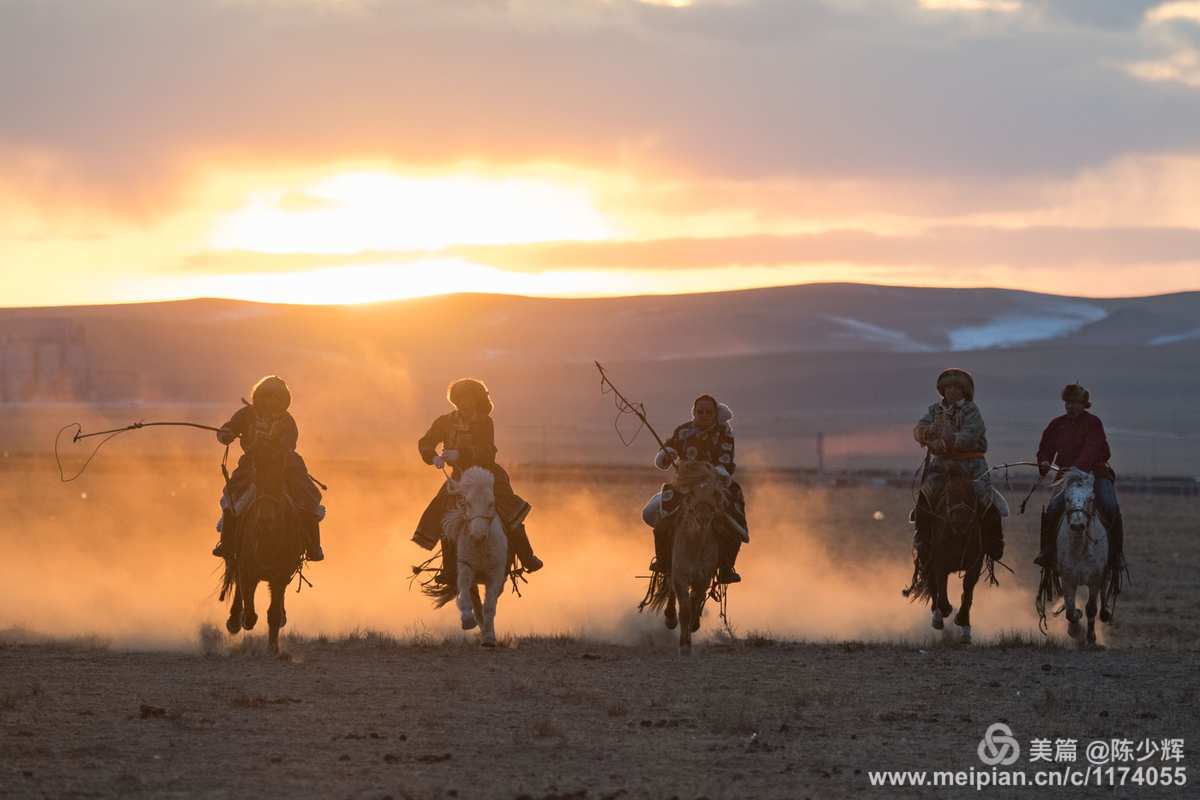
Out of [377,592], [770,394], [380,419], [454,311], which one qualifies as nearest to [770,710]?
[377,592]

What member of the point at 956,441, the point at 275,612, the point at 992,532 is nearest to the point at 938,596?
the point at 992,532

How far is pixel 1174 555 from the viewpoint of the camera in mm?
37250

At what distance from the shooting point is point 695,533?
59.7 ft

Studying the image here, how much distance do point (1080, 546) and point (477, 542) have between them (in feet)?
19.5

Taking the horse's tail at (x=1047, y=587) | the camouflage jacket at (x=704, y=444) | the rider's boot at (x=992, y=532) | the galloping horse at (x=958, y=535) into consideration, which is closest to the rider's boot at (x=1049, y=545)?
the horse's tail at (x=1047, y=587)

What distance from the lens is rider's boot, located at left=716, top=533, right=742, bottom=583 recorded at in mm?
18438

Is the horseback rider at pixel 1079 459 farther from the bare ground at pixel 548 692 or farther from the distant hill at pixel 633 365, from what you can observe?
the distant hill at pixel 633 365

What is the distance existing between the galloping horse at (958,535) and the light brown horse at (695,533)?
2591mm

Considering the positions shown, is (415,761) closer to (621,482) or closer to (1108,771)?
(1108,771)

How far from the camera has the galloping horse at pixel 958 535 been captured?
64.2ft

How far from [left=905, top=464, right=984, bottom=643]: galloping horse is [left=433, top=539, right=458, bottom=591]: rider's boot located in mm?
4642

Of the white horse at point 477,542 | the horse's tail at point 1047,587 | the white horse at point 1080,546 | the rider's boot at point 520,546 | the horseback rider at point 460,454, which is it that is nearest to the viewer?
the white horse at point 477,542

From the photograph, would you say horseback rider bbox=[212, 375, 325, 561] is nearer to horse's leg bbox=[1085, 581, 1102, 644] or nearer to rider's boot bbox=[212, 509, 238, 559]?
rider's boot bbox=[212, 509, 238, 559]

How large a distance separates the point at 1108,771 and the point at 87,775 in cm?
631
